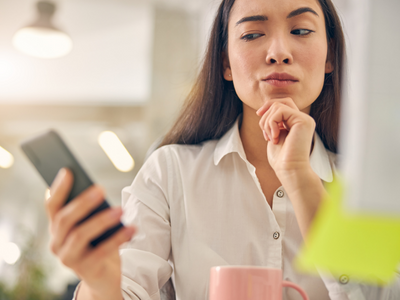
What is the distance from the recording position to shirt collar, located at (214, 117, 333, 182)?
3.30 feet

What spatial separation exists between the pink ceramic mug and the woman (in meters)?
0.19

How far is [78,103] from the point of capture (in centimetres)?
501

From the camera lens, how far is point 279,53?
34.2 inches

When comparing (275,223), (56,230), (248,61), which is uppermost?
(248,61)

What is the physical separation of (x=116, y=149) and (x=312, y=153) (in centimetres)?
434

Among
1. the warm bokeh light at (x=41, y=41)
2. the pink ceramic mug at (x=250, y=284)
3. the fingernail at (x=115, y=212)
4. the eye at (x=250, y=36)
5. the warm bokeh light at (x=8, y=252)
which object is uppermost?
the warm bokeh light at (x=41, y=41)

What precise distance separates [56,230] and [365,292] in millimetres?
603

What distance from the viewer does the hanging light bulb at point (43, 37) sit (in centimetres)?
292

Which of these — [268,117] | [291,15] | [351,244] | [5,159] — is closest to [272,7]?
[291,15]

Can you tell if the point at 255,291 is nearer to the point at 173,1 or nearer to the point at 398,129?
the point at 398,129

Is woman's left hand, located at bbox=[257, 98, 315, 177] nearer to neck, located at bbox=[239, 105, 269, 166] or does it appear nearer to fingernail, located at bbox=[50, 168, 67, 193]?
neck, located at bbox=[239, 105, 269, 166]

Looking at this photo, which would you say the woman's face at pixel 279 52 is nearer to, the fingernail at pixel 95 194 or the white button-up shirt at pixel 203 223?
the white button-up shirt at pixel 203 223

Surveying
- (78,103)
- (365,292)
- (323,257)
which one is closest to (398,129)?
(323,257)

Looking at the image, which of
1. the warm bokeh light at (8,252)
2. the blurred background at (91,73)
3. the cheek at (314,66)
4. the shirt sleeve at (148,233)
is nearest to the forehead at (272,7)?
the cheek at (314,66)
